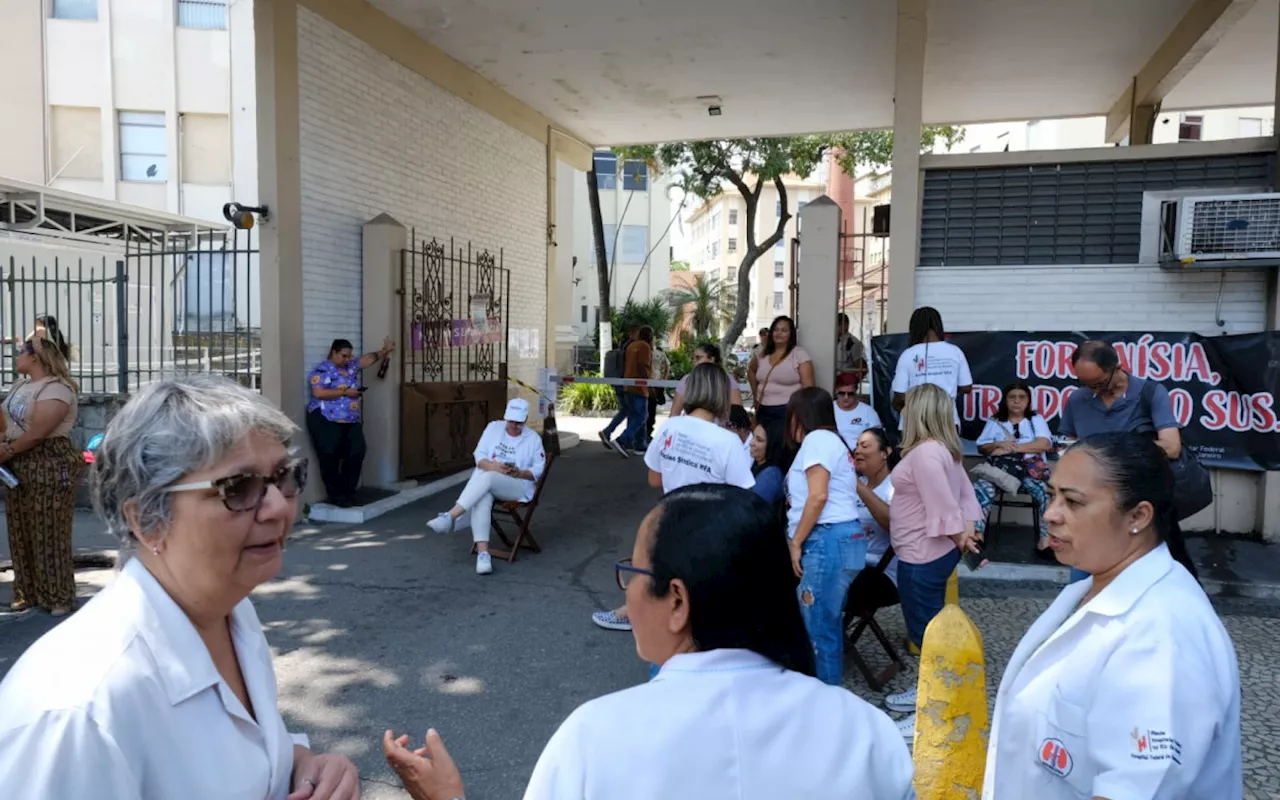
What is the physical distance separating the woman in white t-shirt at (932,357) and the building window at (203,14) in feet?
71.3

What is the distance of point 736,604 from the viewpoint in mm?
1287

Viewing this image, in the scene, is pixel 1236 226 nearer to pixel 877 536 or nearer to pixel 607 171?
pixel 877 536

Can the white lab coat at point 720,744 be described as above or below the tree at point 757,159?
below

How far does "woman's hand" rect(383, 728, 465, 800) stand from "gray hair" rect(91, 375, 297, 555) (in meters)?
0.59

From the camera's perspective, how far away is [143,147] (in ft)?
68.8

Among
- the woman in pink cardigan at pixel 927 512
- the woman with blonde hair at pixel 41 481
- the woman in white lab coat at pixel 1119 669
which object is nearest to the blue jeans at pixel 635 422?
the woman with blonde hair at pixel 41 481

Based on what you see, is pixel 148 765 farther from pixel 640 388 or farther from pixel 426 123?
pixel 640 388

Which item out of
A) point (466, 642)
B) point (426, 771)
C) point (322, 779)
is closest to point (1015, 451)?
point (466, 642)

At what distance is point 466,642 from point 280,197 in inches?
183

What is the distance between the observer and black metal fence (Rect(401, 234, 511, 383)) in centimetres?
903

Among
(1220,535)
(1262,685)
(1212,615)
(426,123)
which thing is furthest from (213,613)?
(426,123)

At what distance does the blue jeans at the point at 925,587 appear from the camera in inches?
152

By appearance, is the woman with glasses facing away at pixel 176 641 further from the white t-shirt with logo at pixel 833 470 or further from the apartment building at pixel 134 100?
the apartment building at pixel 134 100

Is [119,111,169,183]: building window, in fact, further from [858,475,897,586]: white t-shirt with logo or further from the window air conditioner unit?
the window air conditioner unit
